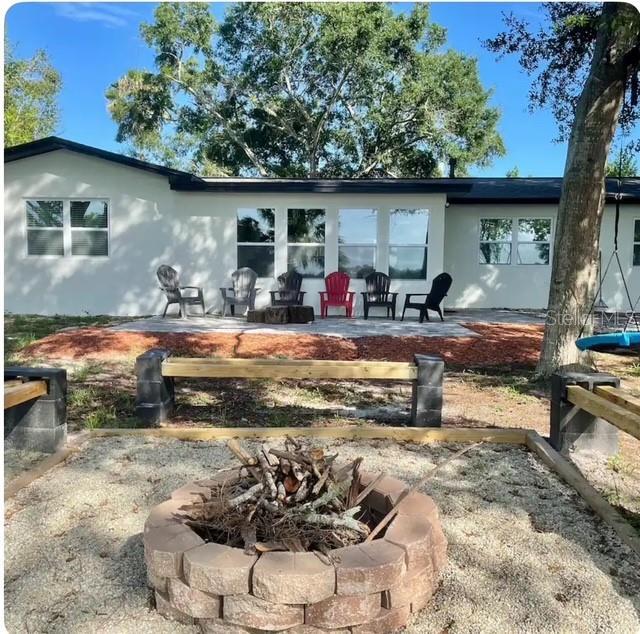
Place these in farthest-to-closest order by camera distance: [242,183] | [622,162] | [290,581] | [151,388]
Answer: [242,183], [622,162], [151,388], [290,581]

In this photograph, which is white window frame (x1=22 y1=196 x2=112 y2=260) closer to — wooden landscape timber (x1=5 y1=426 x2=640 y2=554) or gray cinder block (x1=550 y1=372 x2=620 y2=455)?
wooden landscape timber (x1=5 y1=426 x2=640 y2=554)

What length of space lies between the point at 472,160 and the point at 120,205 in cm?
1703

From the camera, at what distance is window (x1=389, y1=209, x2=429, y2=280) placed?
11.5 metres

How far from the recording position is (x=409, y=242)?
11.5 m

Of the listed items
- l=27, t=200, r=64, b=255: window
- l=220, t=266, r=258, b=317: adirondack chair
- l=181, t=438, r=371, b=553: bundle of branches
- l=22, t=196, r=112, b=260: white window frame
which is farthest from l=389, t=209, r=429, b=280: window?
l=181, t=438, r=371, b=553: bundle of branches

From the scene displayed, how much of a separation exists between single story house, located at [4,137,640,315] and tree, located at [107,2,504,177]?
12.1 metres

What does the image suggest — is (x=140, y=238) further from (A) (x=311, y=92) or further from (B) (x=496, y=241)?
(A) (x=311, y=92)

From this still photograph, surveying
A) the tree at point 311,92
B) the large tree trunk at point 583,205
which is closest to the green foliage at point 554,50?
the large tree trunk at point 583,205

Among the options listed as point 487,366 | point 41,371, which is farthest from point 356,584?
point 487,366

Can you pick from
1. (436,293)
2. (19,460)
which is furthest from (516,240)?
(19,460)

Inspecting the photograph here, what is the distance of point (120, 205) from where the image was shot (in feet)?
37.6

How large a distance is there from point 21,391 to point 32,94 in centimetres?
2652

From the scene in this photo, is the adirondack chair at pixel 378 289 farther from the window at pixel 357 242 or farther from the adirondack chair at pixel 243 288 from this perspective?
the adirondack chair at pixel 243 288

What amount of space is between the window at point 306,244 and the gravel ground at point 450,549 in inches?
327
